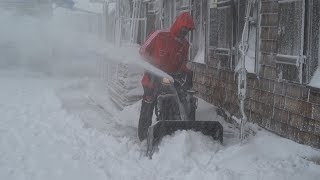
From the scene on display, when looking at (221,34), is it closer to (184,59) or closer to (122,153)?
(184,59)

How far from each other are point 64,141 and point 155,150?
7.29 ft

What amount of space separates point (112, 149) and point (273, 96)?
8.73 ft

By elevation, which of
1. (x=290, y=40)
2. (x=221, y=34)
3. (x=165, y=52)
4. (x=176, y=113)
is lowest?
(x=176, y=113)

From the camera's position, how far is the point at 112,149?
7.60 meters

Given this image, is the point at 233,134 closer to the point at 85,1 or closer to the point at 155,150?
the point at 155,150

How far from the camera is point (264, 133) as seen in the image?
6887mm

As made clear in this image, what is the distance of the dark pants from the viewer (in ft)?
25.6

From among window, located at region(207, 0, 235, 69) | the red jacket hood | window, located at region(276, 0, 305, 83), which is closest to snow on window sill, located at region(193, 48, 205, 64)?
window, located at region(207, 0, 235, 69)

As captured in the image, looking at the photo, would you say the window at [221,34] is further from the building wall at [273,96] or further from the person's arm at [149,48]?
the person's arm at [149,48]

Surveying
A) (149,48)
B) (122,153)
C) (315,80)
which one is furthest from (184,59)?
(315,80)

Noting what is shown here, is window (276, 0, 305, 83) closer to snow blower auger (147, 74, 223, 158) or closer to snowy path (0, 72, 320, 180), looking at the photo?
snowy path (0, 72, 320, 180)

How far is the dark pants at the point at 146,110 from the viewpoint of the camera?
7.81m

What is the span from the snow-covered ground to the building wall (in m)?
0.18

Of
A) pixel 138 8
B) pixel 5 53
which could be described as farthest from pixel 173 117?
pixel 5 53
